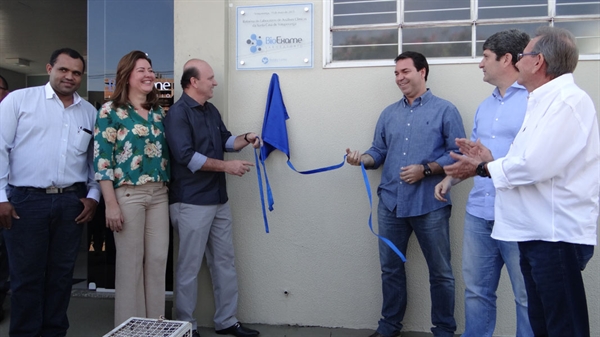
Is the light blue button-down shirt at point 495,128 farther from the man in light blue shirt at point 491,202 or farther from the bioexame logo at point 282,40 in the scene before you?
the bioexame logo at point 282,40

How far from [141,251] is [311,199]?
1.30 meters

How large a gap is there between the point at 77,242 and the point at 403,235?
2220mm

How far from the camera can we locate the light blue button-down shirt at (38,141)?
321 centimetres

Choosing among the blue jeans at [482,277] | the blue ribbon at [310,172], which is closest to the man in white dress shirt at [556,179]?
the blue jeans at [482,277]

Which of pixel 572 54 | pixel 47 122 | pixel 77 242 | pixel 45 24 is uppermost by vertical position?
pixel 45 24

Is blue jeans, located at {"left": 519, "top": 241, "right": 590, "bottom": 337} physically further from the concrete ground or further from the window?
the window

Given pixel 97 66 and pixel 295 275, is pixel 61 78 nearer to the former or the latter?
pixel 97 66

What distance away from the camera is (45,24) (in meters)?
7.90

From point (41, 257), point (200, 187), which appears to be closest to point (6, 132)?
point (41, 257)

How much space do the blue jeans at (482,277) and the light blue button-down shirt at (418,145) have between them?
13.8 inches

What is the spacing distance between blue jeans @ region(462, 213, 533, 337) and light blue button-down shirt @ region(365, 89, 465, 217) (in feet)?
1.15

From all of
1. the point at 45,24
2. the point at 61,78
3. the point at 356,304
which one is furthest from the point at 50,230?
the point at 45,24

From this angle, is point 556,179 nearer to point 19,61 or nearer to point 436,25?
point 436,25

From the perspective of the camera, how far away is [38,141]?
3.26 meters
